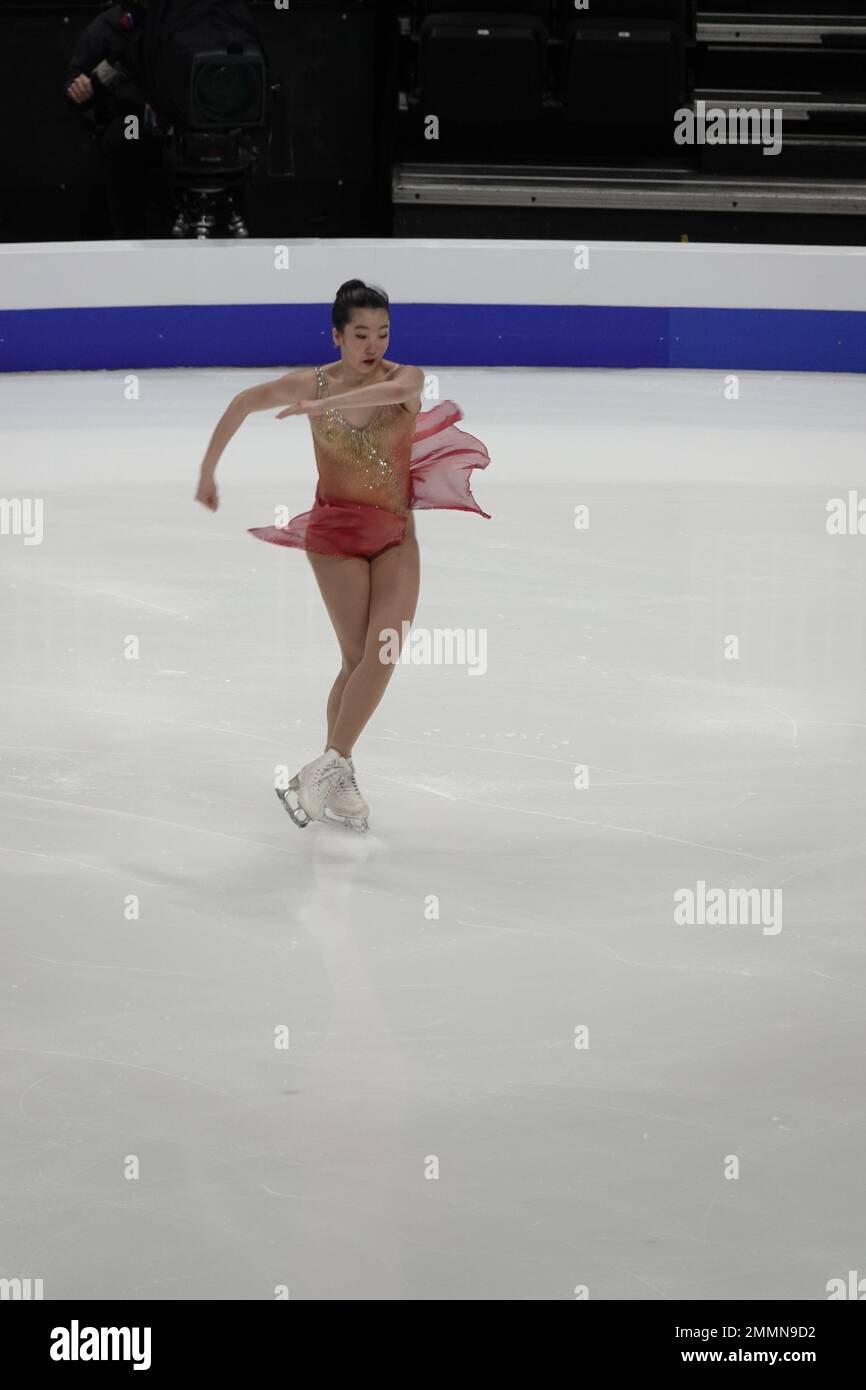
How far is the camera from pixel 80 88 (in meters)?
9.01

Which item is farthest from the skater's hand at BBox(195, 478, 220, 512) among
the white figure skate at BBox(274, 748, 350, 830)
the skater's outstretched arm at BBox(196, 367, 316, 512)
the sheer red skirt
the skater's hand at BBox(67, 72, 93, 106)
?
the skater's hand at BBox(67, 72, 93, 106)

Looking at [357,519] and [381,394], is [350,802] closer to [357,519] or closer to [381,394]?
[357,519]

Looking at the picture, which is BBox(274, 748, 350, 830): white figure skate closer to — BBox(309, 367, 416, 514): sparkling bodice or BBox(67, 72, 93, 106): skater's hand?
BBox(309, 367, 416, 514): sparkling bodice

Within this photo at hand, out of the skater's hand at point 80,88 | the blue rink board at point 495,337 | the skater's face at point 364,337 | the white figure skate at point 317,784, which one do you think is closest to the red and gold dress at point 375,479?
the skater's face at point 364,337

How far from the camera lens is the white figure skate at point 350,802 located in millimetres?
3920

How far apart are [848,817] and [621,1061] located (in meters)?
1.17

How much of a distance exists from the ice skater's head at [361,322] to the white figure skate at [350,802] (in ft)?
2.61

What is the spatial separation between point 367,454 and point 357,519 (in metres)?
0.13

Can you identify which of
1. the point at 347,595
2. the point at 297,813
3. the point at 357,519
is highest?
the point at 357,519

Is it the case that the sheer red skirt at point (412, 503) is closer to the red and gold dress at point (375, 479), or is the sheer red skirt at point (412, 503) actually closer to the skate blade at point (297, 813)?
the red and gold dress at point (375, 479)

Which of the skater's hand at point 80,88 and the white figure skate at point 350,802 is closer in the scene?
the white figure skate at point 350,802

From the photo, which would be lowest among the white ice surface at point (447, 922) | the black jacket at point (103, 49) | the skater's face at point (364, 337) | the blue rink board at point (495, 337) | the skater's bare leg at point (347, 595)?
the white ice surface at point (447, 922)

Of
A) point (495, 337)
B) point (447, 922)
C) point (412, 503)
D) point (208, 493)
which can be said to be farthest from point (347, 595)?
point (495, 337)

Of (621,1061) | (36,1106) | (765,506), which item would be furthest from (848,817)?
(765,506)
